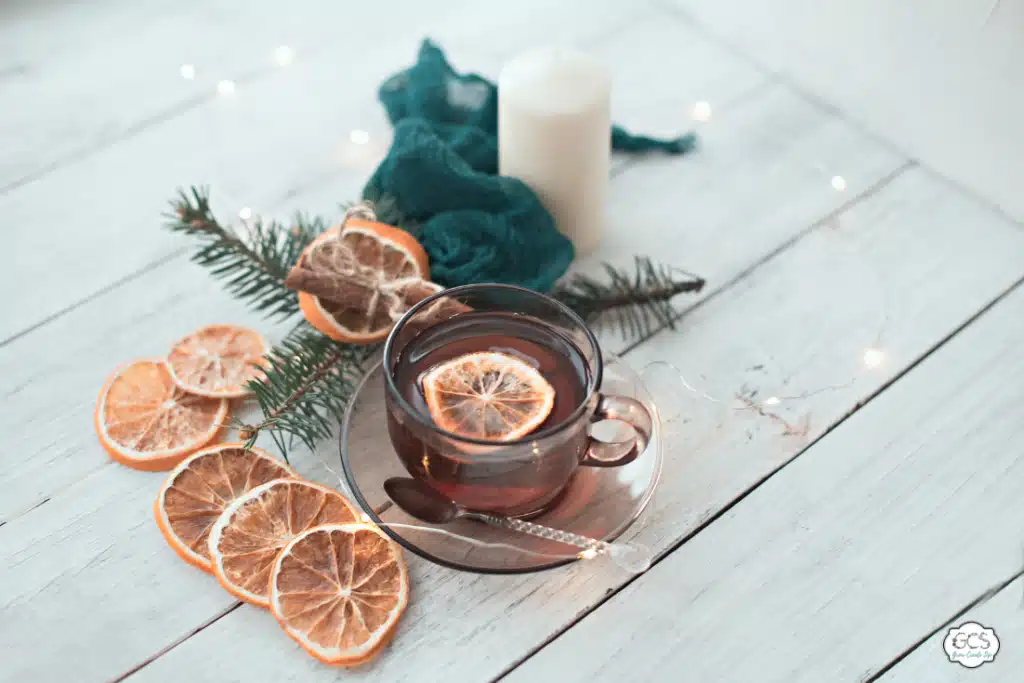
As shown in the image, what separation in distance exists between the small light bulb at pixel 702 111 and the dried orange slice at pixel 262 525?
595 mm

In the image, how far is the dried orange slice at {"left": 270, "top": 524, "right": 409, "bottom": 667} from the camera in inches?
27.1

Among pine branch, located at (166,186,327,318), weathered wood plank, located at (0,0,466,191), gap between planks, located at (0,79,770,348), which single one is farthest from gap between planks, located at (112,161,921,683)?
weathered wood plank, located at (0,0,466,191)

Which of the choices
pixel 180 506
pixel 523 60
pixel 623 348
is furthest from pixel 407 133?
pixel 180 506

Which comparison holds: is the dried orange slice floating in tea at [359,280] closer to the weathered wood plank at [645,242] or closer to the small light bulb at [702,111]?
the weathered wood plank at [645,242]

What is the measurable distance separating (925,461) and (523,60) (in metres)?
0.47

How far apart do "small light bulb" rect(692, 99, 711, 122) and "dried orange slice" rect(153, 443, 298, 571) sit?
0.60 metres

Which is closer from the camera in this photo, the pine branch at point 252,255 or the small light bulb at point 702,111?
the pine branch at point 252,255

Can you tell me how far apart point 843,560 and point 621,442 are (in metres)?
0.19

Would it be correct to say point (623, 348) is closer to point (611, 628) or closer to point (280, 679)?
point (611, 628)

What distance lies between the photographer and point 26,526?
776 mm

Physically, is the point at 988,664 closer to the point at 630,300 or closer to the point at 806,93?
the point at 630,300

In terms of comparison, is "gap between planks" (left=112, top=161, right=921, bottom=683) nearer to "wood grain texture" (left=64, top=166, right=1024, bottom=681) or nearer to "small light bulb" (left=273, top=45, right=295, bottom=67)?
"wood grain texture" (left=64, top=166, right=1024, bottom=681)

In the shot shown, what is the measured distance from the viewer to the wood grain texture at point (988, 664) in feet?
2.29

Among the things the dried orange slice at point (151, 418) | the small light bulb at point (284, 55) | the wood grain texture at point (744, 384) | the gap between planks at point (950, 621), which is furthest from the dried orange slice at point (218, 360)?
the gap between planks at point (950, 621)
